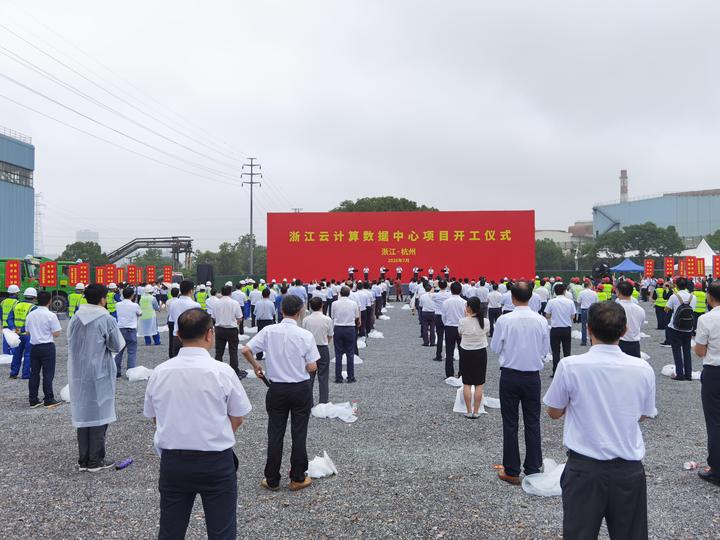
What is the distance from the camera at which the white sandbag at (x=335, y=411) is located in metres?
5.98

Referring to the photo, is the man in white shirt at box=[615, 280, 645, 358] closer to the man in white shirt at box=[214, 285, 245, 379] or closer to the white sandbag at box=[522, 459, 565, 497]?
the white sandbag at box=[522, 459, 565, 497]

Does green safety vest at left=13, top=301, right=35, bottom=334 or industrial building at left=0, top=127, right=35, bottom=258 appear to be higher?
industrial building at left=0, top=127, right=35, bottom=258

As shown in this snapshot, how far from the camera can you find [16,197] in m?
35.7

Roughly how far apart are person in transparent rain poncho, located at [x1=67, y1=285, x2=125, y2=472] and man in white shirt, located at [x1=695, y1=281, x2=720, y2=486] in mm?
5054

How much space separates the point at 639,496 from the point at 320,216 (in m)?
26.8

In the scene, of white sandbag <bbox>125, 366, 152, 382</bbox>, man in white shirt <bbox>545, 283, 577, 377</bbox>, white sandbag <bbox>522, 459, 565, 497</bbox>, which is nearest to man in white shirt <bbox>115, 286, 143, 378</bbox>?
white sandbag <bbox>125, 366, 152, 382</bbox>

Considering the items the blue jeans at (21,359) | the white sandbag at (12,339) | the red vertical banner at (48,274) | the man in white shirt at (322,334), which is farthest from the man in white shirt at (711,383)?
the red vertical banner at (48,274)

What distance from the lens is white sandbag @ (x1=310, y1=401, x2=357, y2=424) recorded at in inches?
235

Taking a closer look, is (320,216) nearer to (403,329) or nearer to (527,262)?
(527,262)

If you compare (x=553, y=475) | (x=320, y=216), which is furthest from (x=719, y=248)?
(x=553, y=475)

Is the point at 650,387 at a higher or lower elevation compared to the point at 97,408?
higher

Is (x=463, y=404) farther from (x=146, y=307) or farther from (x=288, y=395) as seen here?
(x=146, y=307)

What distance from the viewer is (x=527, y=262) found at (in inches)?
1086

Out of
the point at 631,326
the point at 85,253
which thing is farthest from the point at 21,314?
the point at 85,253
